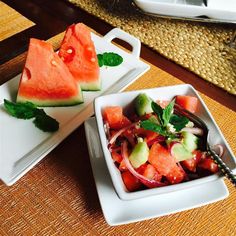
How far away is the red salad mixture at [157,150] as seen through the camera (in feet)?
2.24

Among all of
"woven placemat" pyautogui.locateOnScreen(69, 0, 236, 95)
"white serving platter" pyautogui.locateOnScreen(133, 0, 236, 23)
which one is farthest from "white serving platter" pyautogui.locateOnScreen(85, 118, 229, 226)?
"white serving platter" pyautogui.locateOnScreen(133, 0, 236, 23)

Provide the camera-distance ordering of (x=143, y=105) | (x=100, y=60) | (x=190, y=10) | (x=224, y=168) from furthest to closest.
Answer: (x=190, y=10), (x=100, y=60), (x=143, y=105), (x=224, y=168)

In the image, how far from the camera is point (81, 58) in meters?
0.96

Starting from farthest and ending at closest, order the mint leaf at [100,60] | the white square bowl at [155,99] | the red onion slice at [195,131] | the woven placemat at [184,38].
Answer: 1. the woven placemat at [184,38]
2. the mint leaf at [100,60]
3. the red onion slice at [195,131]
4. the white square bowl at [155,99]

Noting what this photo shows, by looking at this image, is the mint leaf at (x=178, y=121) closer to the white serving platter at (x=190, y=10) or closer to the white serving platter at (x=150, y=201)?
the white serving platter at (x=150, y=201)

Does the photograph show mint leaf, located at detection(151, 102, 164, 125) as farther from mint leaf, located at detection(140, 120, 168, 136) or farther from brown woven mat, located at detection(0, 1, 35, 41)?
brown woven mat, located at detection(0, 1, 35, 41)

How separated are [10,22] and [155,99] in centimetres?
67

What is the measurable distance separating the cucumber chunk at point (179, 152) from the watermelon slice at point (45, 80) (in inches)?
12.6

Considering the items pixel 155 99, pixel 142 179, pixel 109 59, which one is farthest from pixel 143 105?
pixel 109 59

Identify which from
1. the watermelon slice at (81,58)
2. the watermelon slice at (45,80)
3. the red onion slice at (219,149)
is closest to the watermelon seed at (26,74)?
the watermelon slice at (45,80)

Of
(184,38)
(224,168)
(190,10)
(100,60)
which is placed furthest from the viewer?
(184,38)

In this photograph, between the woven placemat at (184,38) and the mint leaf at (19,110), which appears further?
the woven placemat at (184,38)

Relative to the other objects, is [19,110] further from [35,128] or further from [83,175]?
[83,175]

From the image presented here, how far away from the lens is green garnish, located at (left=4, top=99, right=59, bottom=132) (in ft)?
2.73
